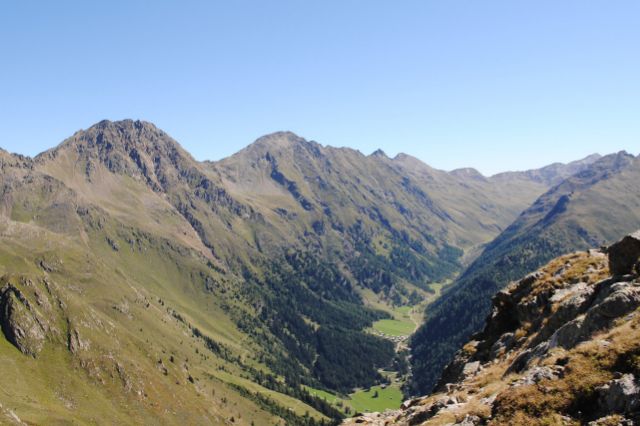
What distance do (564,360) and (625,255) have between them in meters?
15.7

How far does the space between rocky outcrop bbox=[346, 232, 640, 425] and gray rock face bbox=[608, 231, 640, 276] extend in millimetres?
71

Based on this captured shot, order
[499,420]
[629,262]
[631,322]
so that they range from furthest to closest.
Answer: [629,262]
[631,322]
[499,420]

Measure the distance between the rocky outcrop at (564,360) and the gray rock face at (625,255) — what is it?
0.23 feet

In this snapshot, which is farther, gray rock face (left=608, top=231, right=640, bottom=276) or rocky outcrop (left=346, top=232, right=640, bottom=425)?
gray rock face (left=608, top=231, right=640, bottom=276)

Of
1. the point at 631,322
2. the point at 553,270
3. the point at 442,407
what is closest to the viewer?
the point at 631,322

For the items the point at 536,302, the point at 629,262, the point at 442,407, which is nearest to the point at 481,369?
the point at 536,302

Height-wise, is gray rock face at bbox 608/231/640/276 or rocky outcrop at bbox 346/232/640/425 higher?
gray rock face at bbox 608/231/640/276

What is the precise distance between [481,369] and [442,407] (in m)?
12.8

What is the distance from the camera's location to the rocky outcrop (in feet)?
74.1

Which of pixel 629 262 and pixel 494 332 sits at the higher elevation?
pixel 629 262

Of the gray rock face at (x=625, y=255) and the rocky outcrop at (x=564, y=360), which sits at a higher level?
the gray rock face at (x=625, y=255)

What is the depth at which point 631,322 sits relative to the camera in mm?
26078

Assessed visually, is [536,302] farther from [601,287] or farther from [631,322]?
[631,322]

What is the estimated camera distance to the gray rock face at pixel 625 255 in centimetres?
3572
